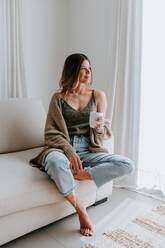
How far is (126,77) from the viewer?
7.22 ft

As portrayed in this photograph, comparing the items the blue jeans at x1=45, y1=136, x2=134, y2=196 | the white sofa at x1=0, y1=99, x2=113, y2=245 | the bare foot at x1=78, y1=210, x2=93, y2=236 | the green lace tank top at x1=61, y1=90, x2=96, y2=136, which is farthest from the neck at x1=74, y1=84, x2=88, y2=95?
the bare foot at x1=78, y1=210, x2=93, y2=236

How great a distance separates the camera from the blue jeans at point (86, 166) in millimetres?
1367

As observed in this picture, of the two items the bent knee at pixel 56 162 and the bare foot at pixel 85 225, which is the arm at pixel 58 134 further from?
the bare foot at pixel 85 225

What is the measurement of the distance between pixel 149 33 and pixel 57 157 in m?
1.38

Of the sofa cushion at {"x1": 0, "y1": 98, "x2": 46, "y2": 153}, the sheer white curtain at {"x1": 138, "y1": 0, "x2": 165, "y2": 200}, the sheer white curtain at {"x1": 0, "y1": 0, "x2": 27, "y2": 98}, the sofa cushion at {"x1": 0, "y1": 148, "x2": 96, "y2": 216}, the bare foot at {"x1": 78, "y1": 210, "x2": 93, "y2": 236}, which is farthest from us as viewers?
the sheer white curtain at {"x1": 0, "y1": 0, "x2": 27, "y2": 98}

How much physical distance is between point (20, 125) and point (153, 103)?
45.6 inches

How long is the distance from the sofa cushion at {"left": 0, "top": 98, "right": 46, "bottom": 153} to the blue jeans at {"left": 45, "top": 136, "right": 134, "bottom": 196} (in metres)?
0.46

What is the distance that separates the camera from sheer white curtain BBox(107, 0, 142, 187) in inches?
83.9

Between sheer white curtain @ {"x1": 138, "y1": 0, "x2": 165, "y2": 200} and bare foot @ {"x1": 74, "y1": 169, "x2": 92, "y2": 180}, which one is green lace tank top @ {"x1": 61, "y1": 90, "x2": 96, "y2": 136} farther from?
sheer white curtain @ {"x1": 138, "y1": 0, "x2": 165, "y2": 200}

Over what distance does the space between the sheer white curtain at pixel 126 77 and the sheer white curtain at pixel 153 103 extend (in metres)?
0.06

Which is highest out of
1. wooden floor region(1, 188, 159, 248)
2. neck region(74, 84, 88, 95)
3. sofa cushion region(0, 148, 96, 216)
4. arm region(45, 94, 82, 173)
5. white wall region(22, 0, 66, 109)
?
white wall region(22, 0, 66, 109)

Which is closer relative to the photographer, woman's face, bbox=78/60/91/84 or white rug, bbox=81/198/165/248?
white rug, bbox=81/198/165/248

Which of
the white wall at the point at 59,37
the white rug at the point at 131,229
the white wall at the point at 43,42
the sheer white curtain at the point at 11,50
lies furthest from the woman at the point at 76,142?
the white wall at the point at 43,42

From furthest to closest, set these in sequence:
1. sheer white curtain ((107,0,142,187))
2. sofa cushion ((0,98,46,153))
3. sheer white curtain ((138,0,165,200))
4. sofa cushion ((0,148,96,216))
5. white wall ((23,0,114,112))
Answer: white wall ((23,0,114,112)) < sheer white curtain ((107,0,142,187)) < sheer white curtain ((138,0,165,200)) < sofa cushion ((0,98,46,153)) < sofa cushion ((0,148,96,216))
